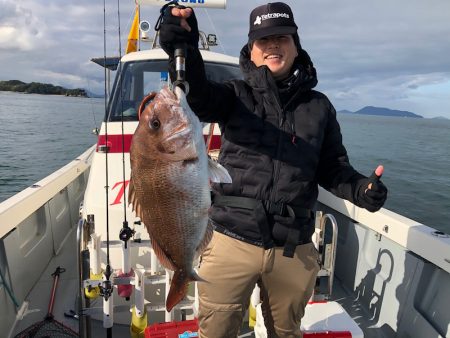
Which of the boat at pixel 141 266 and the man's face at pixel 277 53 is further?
the boat at pixel 141 266

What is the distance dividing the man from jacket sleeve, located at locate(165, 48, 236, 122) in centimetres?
1

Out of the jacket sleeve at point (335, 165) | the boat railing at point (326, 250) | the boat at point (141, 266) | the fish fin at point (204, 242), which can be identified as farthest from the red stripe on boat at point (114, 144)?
the fish fin at point (204, 242)

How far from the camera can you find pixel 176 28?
1.67 metres

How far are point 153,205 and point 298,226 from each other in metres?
0.93

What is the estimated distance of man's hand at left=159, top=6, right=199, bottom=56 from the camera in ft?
5.47

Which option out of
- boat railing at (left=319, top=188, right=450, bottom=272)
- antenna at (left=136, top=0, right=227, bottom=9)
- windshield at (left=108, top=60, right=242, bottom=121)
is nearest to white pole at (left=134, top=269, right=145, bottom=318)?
windshield at (left=108, top=60, right=242, bottom=121)

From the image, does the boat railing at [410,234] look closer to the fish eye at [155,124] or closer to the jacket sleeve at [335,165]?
the jacket sleeve at [335,165]

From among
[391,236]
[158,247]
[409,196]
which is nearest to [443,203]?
[409,196]

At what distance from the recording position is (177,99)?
1603 mm

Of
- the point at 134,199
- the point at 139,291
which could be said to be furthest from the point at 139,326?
the point at 134,199

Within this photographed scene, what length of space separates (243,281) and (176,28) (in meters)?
1.42

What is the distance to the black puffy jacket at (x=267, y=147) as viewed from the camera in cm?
216

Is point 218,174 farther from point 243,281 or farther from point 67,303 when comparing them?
point 67,303

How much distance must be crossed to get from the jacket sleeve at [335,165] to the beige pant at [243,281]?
0.41 m
